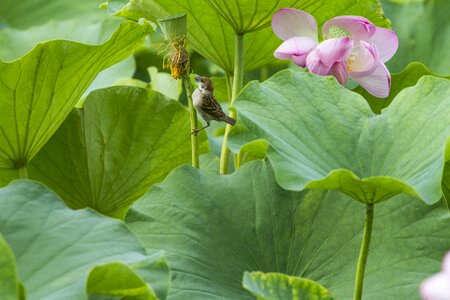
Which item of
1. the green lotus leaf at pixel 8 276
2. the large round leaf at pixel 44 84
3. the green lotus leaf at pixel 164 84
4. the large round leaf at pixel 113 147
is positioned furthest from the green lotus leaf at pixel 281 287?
the green lotus leaf at pixel 164 84

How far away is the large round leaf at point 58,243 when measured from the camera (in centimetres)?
109

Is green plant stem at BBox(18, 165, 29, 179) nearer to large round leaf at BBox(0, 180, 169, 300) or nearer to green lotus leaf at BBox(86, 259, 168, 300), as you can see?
large round leaf at BBox(0, 180, 169, 300)

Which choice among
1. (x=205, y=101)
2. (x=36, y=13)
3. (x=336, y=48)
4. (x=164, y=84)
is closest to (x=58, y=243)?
(x=205, y=101)

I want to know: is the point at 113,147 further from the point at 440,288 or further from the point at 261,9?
the point at 440,288

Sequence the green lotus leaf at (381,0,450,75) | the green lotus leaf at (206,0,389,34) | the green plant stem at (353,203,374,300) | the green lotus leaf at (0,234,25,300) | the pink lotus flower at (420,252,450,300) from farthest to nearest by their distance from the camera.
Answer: the green lotus leaf at (381,0,450,75) < the green lotus leaf at (206,0,389,34) < the green plant stem at (353,203,374,300) < the green lotus leaf at (0,234,25,300) < the pink lotus flower at (420,252,450,300)

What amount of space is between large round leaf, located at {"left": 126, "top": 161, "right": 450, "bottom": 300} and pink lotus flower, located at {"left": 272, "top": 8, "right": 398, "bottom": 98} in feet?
0.58

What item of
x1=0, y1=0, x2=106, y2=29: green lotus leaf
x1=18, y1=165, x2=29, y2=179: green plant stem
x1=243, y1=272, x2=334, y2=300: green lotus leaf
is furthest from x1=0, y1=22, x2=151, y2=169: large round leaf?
x1=0, y1=0, x2=106, y2=29: green lotus leaf

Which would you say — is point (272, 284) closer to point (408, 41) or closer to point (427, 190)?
point (427, 190)

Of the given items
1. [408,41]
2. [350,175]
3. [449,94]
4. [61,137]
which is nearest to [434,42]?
[408,41]

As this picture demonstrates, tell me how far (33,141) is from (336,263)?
19.6 inches

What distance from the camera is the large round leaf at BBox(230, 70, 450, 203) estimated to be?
4.07 ft

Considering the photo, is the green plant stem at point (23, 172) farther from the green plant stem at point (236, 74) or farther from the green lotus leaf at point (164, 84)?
the green lotus leaf at point (164, 84)

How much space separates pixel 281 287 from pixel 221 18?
703 millimetres

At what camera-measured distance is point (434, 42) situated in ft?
6.81
